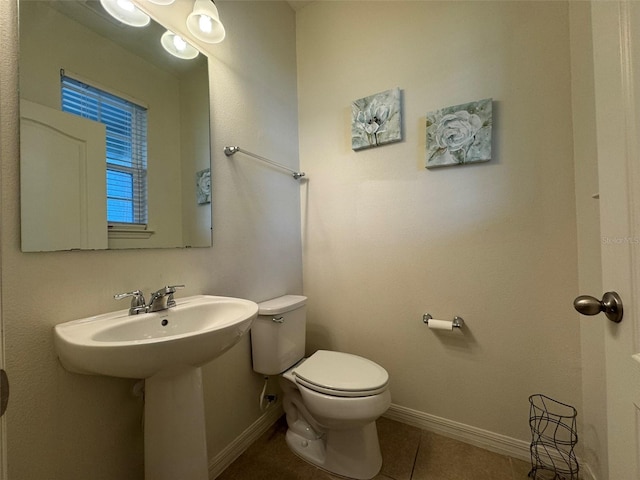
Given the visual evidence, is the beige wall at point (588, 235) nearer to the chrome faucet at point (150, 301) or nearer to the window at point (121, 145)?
the chrome faucet at point (150, 301)

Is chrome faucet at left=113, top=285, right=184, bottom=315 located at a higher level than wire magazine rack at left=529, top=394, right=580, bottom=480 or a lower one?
higher

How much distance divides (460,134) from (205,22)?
1.28m

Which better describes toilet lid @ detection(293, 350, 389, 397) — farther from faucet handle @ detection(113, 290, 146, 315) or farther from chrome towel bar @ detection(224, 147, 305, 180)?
chrome towel bar @ detection(224, 147, 305, 180)

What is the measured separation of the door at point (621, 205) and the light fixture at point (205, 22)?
1.25 metres

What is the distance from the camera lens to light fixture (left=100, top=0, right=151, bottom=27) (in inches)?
35.9

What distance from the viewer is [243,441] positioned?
1.31 m

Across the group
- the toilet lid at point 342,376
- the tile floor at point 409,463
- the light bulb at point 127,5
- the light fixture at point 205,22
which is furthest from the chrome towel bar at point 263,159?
the tile floor at point 409,463

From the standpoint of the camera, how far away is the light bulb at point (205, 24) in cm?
111

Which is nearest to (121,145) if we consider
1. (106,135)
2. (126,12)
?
(106,135)

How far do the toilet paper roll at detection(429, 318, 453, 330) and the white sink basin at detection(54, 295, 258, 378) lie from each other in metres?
0.93

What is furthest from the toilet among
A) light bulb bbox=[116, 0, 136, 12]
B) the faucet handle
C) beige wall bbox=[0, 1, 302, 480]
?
light bulb bbox=[116, 0, 136, 12]

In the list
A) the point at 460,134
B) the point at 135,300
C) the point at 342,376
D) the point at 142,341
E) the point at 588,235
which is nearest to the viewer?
the point at 142,341

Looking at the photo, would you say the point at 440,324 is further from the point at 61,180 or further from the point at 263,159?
the point at 61,180

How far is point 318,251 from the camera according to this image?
1.74m
